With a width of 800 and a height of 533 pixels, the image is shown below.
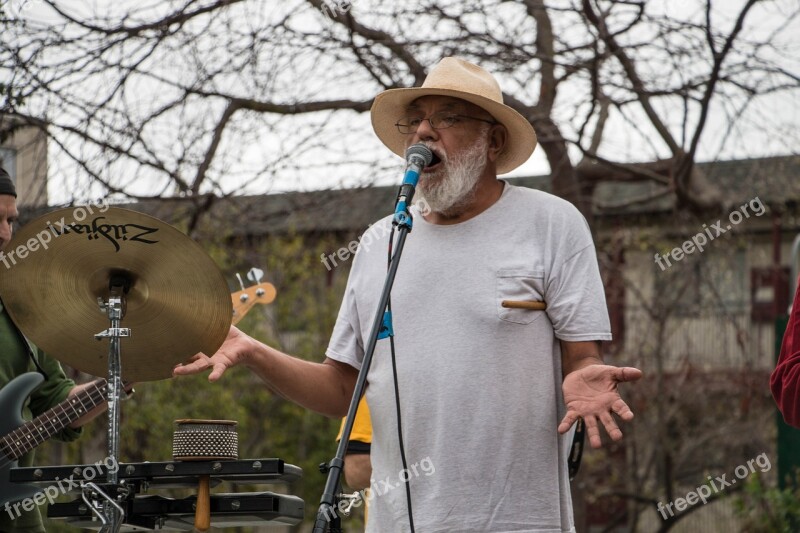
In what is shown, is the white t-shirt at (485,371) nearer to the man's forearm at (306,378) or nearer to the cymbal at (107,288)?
the man's forearm at (306,378)

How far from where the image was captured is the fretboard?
4.52 metres

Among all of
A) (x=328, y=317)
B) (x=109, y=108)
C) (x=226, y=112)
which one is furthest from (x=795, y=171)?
(x=328, y=317)

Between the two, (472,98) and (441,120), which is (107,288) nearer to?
(441,120)

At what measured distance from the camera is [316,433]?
66.2 ft

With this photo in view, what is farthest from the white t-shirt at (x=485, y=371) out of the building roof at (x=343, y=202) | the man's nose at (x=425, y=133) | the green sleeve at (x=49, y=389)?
the building roof at (x=343, y=202)

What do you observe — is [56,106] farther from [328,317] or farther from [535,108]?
[328,317]

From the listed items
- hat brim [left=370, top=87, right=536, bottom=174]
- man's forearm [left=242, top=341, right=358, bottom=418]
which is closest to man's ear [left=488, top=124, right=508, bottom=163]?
hat brim [left=370, top=87, right=536, bottom=174]

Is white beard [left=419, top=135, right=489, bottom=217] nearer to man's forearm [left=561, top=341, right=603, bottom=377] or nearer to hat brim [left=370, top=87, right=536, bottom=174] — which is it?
hat brim [left=370, top=87, right=536, bottom=174]

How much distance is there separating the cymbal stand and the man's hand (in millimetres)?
1358

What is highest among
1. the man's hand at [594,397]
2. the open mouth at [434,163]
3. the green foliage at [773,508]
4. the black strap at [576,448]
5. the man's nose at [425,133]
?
the man's nose at [425,133]

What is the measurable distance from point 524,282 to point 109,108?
400cm

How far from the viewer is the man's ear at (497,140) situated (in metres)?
3.93

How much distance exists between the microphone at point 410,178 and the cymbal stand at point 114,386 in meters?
0.99

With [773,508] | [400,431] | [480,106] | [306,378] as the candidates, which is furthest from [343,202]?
[400,431]
